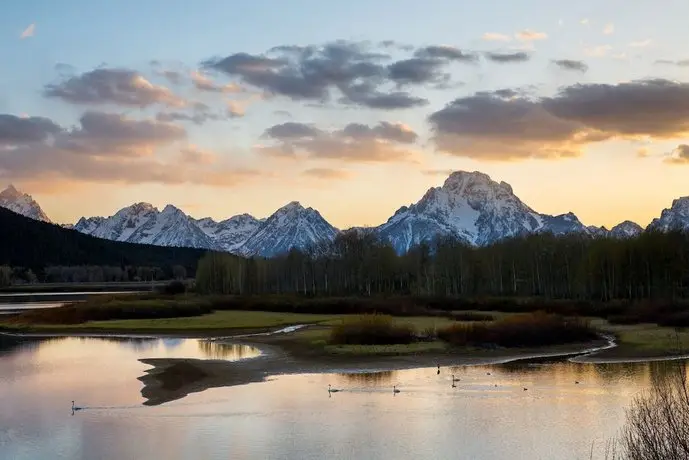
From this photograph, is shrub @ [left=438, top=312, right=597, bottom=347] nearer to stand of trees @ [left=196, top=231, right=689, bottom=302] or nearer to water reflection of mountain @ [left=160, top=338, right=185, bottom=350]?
water reflection of mountain @ [left=160, top=338, right=185, bottom=350]

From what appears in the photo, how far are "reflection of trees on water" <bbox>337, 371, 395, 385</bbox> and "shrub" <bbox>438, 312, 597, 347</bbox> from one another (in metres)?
14.5

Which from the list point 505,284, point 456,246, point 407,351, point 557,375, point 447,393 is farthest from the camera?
point 456,246

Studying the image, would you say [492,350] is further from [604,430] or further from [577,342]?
[604,430]

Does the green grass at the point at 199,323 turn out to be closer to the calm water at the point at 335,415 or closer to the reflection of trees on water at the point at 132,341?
the reflection of trees on water at the point at 132,341

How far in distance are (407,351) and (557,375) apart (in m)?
14.9

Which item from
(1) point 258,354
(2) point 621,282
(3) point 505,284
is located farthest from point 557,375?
(3) point 505,284

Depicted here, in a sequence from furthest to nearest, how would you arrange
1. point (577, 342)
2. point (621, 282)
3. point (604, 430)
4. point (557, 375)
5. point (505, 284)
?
point (505, 284) → point (621, 282) → point (577, 342) → point (557, 375) → point (604, 430)

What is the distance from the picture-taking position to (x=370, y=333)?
2589 inches

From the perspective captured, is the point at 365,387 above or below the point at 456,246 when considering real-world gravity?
below

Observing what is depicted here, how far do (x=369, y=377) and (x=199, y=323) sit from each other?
47.9 m

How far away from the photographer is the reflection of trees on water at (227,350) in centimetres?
6070

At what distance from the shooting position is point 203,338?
78.4m

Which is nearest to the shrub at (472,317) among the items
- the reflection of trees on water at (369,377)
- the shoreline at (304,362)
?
the shoreline at (304,362)

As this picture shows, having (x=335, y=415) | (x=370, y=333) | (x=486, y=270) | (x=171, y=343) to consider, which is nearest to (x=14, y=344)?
(x=171, y=343)
